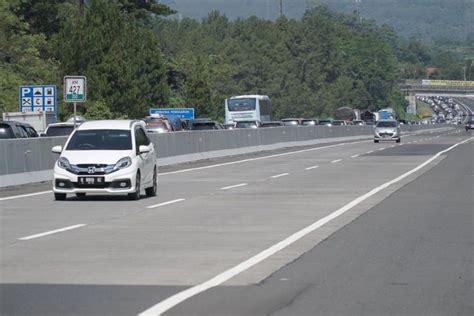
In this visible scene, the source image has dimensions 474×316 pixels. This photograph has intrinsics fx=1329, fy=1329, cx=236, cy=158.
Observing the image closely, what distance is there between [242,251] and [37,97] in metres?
38.1

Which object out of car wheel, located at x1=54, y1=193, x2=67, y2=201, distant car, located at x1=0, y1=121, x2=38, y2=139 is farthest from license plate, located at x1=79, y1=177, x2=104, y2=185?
distant car, located at x1=0, y1=121, x2=38, y2=139

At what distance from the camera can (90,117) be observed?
74438 millimetres

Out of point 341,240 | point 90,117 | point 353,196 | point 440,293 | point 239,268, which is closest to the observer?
point 440,293

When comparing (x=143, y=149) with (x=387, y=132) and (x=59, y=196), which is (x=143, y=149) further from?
(x=387, y=132)

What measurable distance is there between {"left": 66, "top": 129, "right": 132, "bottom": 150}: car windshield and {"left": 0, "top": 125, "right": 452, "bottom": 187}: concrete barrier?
13.7 ft

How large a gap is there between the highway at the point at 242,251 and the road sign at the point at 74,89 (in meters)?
11.5

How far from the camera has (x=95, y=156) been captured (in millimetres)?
25844

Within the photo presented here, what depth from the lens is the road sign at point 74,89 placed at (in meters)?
41.8

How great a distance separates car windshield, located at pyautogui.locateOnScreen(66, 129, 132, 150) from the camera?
2652 cm

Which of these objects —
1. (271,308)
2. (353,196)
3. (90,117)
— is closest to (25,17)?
(90,117)

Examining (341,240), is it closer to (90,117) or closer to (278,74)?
(90,117)

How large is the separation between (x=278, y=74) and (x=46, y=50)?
293ft

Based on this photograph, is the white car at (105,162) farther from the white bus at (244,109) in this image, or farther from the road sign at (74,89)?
the white bus at (244,109)

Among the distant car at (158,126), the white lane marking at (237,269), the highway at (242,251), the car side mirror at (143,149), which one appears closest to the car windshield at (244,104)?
the distant car at (158,126)
